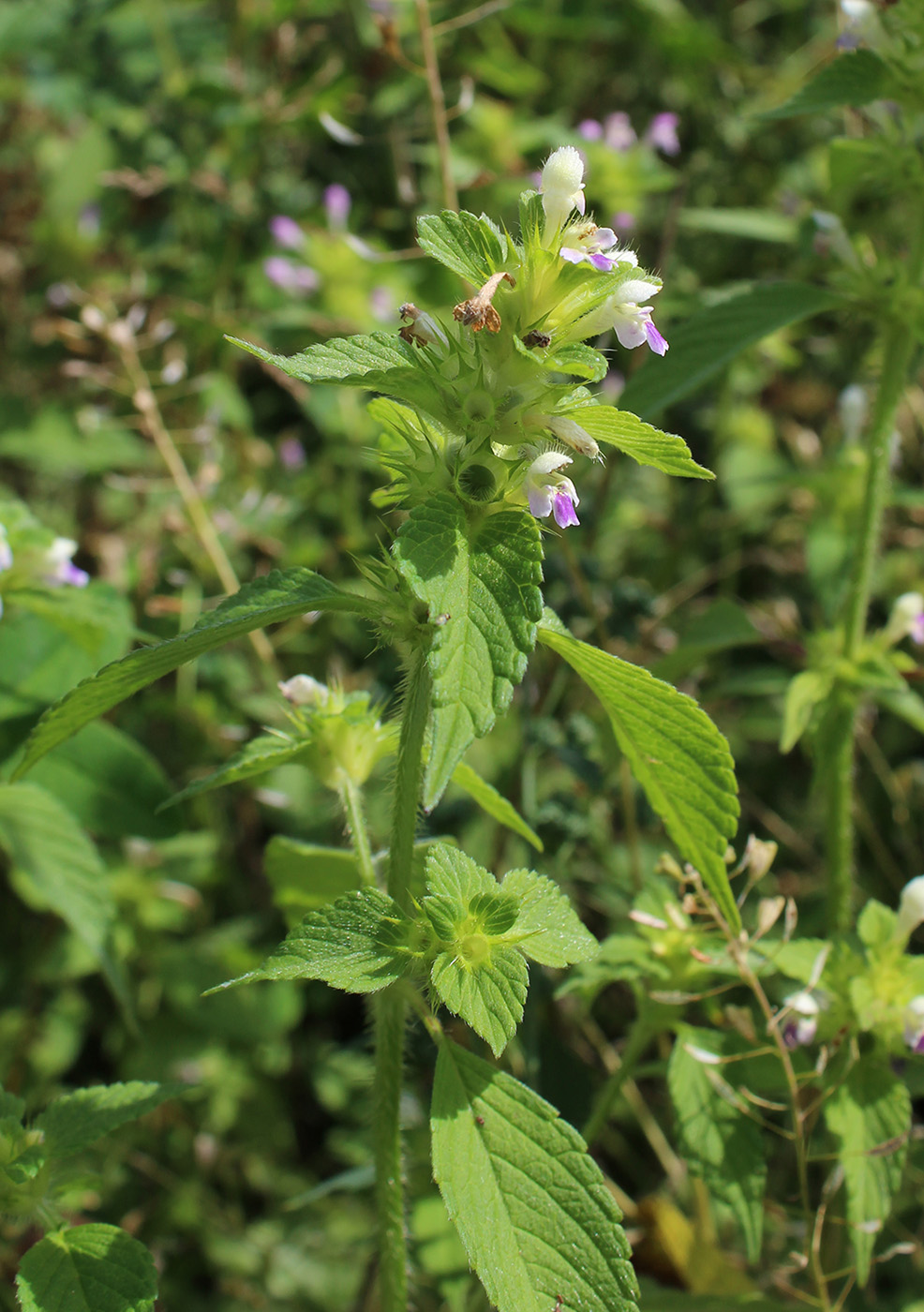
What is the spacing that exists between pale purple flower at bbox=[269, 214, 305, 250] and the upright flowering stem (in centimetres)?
152

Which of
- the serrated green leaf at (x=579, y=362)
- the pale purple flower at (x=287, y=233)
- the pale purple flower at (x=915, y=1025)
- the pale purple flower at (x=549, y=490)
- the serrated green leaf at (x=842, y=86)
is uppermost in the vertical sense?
the serrated green leaf at (x=842, y=86)

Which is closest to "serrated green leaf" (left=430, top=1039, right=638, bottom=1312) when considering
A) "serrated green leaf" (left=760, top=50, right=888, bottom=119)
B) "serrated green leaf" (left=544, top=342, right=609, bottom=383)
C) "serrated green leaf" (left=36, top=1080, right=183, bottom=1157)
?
"serrated green leaf" (left=36, top=1080, right=183, bottom=1157)

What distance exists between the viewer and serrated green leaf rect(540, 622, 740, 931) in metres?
0.95

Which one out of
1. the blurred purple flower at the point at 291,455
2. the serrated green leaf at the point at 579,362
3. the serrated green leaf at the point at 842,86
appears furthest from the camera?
the blurred purple flower at the point at 291,455

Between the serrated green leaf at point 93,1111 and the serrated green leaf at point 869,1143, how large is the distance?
744mm

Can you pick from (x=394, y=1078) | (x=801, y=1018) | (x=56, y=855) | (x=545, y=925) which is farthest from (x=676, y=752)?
(x=56, y=855)

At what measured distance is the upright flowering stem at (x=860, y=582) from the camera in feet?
5.16

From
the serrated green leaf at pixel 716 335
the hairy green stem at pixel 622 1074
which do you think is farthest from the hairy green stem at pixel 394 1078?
the serrated green leaf at pixel 716 335

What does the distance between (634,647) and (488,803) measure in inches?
39.2

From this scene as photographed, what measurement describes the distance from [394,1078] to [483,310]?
74 centimetres

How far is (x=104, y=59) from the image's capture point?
9.63 ft

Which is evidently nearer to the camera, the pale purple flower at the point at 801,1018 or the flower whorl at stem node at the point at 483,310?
the flower whorl at stem node at the point at 483,310

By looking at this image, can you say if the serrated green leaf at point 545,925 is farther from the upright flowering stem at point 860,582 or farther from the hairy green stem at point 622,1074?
the upright flowering stem at point 860,582

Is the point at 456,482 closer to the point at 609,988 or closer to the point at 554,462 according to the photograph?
the point at 554,462
